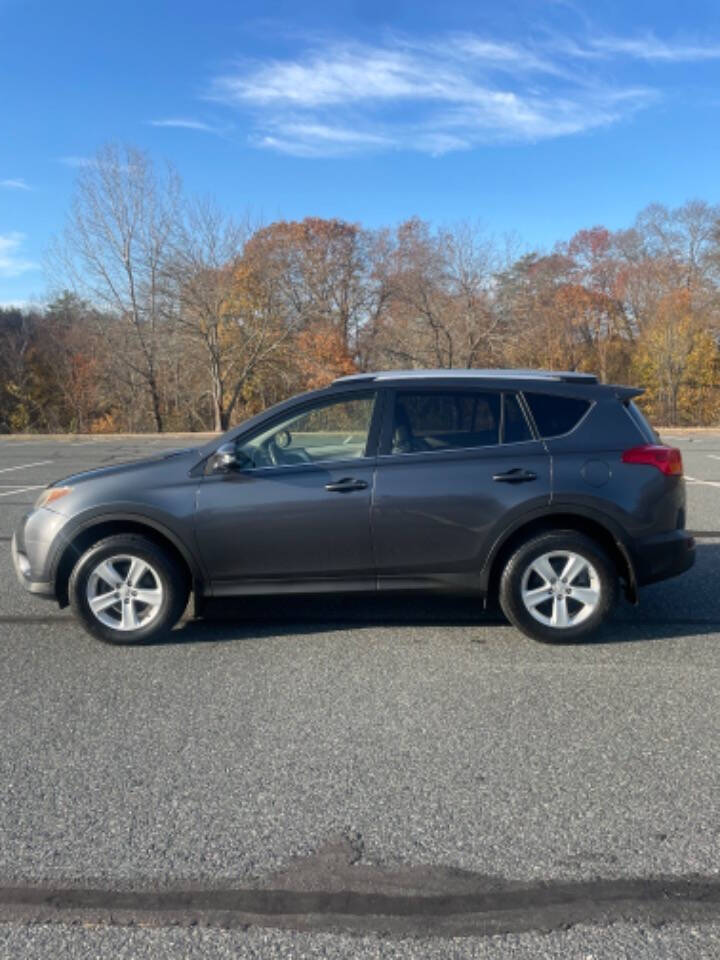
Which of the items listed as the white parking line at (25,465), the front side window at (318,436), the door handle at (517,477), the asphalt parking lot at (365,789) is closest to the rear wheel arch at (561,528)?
the door handle at (517,477)

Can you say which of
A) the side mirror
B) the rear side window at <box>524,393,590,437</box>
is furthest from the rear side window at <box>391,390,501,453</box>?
the side mirror

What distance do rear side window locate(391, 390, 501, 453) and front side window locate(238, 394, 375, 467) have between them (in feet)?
0.73

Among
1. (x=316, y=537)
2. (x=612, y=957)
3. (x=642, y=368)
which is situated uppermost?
(x=642, y=368)

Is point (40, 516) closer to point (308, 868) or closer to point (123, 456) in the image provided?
point (308, 868)

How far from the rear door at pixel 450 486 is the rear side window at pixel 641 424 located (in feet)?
2.17

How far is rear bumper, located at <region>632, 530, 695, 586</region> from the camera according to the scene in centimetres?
457

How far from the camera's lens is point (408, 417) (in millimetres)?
4750

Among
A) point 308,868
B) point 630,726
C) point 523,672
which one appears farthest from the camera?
point 523,672

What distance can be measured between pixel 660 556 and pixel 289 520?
2.35 metres

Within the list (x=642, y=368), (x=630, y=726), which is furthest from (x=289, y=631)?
(x=642, y=368)

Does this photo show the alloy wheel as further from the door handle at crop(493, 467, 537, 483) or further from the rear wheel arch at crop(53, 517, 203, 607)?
the door handle at crop(493, 467, 537, 483)

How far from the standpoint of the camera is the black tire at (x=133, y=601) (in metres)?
4.62

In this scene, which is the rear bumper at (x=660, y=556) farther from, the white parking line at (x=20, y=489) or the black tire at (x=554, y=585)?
the white parking line at (x=20, y=489)

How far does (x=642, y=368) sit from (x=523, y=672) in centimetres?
3677
